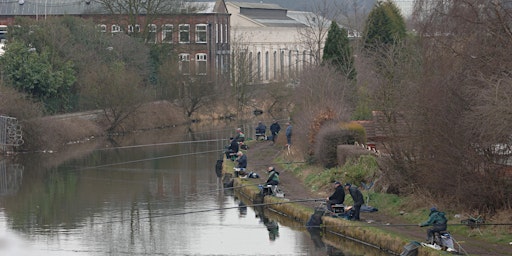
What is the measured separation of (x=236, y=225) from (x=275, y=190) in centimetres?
380

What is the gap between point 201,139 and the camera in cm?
6281

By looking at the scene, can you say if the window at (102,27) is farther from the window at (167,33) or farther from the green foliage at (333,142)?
the green foliage at (333,142)

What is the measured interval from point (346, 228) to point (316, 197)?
623 cm

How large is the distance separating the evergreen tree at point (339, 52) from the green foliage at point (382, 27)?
4299 mm

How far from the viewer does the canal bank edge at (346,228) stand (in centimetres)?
2628

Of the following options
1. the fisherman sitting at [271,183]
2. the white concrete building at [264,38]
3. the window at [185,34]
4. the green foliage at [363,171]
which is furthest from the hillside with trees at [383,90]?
the white concrete building at [264,38]

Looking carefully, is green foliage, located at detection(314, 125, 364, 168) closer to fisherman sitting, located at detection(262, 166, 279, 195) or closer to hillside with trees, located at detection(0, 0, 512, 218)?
hillside with trees, located at detection(0, 0, 512, 218)

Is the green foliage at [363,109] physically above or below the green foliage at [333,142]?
above

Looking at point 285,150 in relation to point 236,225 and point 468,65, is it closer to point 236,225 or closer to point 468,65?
point 236,225

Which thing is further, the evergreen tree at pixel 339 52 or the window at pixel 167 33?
the window at pixel 167 33

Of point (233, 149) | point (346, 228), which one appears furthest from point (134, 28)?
point (346, 228)

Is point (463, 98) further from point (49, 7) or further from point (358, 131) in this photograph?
point (49, 7)

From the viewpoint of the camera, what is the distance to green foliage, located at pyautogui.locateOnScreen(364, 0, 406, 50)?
2276 inches

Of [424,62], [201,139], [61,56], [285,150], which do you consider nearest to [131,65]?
[61,56]
